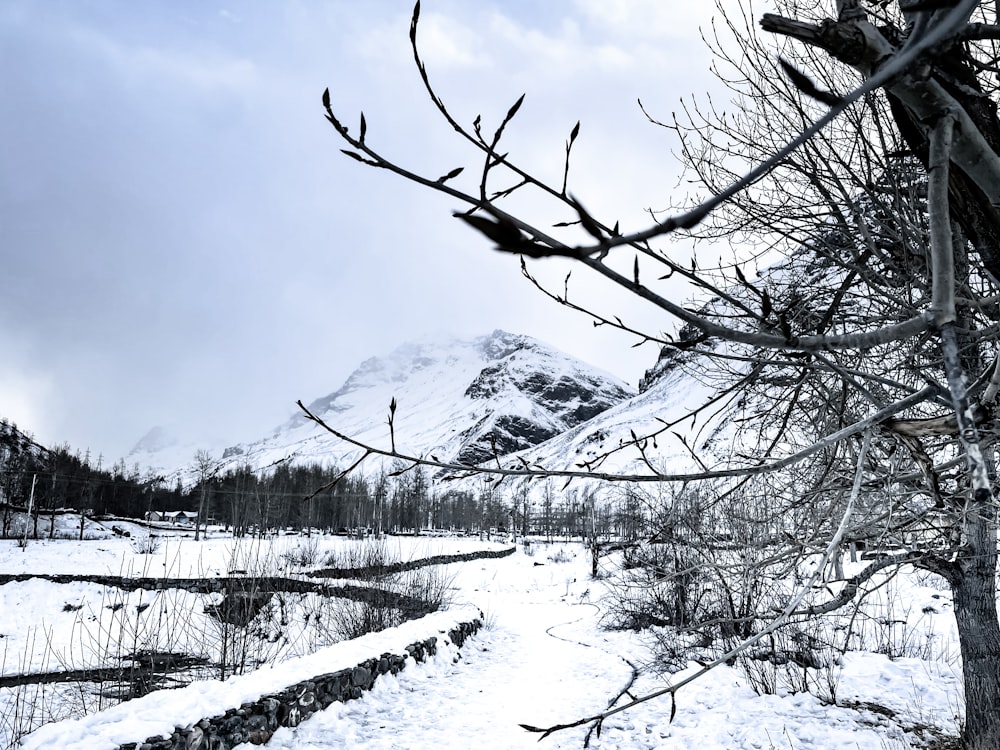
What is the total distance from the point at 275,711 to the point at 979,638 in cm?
606

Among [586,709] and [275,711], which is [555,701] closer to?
[586,709]

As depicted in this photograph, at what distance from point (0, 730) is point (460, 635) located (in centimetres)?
624

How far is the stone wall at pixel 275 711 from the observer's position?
4.54 meters

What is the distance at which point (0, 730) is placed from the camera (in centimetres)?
705

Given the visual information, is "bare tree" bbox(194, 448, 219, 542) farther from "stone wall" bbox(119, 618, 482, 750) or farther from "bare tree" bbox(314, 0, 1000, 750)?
"bare tree" bbox(314, 0, 1000, 750)

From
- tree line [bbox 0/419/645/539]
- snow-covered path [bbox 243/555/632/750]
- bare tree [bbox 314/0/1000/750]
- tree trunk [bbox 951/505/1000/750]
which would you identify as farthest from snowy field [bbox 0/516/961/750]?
tree line [bbox 0/419/645/539]

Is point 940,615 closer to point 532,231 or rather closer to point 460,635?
point 460,635

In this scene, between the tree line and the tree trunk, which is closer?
the tree trunk

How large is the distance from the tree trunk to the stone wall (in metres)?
5.78

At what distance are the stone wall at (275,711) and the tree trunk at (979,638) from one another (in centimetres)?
578

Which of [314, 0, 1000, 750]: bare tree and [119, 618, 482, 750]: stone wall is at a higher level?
[314, 0, 1000, 750]: bare tree

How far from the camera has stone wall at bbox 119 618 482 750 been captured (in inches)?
179

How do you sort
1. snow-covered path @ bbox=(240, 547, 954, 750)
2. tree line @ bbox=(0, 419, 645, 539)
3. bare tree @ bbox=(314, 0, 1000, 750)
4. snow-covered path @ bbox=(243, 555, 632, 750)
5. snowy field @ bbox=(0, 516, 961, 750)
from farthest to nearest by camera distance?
tree line @ bbox=(0, 419, 645, 539) → snow-covered path @ bbox=(243, 555, 632, 750) → snow-covered path @ bbox=(240, 547, 954, 750) → snowy field @ bbox=(0, 516, 961, 750) → bare tree @ bbox=(314, 0, 1000, 750)

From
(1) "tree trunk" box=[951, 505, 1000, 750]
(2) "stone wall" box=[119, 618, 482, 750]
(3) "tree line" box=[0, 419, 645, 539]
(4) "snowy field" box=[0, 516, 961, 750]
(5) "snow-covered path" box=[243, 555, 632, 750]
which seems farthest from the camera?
(3) "tree line" box=[0, 419, 645, 539]
